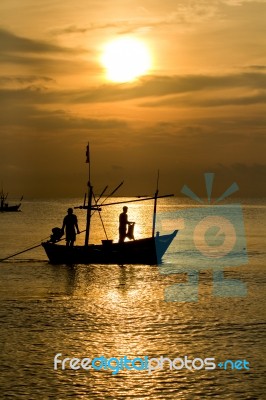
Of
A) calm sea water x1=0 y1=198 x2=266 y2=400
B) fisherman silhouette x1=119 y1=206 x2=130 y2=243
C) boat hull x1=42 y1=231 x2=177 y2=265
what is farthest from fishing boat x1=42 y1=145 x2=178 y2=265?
calm sea water x1=0 y1=198 x2=266 y2=400

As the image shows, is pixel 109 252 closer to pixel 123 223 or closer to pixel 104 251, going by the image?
pixel 104 251

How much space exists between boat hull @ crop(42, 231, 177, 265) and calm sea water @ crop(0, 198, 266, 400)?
3361 millimetres

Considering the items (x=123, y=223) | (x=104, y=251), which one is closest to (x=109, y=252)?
(x=104, y=251)

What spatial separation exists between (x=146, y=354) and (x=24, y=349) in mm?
3023

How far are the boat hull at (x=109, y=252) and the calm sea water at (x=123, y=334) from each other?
3361 mm

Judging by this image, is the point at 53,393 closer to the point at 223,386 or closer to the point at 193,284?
the point at 223,386

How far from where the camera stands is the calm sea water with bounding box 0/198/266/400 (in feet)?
45.9

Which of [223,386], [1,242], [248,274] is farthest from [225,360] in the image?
[1,242]

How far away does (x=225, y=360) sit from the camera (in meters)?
15.9

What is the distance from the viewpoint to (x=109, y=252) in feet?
117

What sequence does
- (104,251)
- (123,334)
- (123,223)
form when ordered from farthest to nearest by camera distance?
1. (104,251)
2. (123,223)
3. (123,334)

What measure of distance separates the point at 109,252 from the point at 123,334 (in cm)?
1730

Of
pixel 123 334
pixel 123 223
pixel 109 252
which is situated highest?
pixel 123 223

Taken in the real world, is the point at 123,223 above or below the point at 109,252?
above
